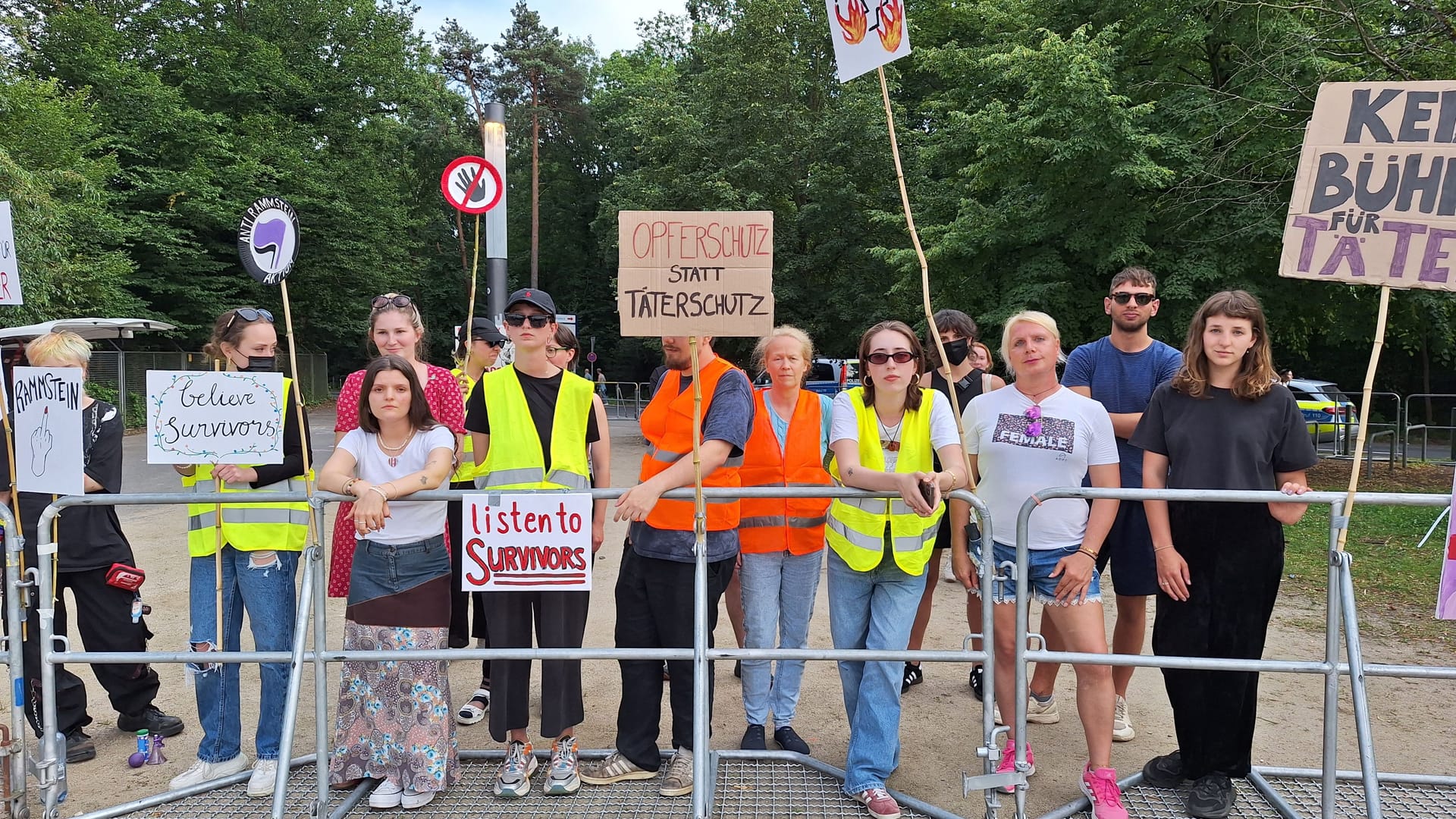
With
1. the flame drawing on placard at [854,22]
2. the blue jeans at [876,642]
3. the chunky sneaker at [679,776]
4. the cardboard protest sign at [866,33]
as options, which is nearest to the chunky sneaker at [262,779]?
the chunky sneaker at [679,776]

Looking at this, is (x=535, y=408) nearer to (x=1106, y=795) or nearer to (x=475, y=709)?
(x=475, y=709)

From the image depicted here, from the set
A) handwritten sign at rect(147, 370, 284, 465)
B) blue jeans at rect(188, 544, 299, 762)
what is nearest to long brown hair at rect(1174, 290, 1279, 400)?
handwritten sign at rect(147, 370, 284, 465)

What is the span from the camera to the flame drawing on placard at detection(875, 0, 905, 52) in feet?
12.0

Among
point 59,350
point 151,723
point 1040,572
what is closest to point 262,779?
point 151,723

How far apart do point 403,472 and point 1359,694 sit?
3485 mm

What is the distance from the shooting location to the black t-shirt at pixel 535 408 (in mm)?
3768

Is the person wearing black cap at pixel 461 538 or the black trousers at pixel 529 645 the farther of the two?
the person wearing black cap at pixel 461 538

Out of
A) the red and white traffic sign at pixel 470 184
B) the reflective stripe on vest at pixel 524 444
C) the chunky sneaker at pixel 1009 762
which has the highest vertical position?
the red and white traffic sign at pixel 470 184

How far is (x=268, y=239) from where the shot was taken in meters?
4.04

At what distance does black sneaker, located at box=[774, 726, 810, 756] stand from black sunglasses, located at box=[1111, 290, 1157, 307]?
94.4 inches

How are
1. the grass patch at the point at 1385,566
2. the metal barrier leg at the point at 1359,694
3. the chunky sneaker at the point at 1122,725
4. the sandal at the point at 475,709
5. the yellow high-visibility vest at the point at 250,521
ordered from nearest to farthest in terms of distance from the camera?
the metal barrier leg at the point at 1359,694 → the yellow high-visibility vest at the point at 250,521 → the chunky sneaker at the point at 1122,725 → the sandal at the point at 475,709 → the grass patch at the point at 1385,566

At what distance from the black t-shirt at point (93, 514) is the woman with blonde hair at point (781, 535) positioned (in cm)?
283

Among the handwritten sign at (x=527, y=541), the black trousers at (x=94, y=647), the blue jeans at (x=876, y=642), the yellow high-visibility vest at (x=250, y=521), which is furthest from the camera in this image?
the black trousers at (x=94, y=647)

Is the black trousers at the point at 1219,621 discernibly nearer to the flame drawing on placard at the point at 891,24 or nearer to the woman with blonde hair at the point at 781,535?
the woman with blonde hair at the point at 781,535
